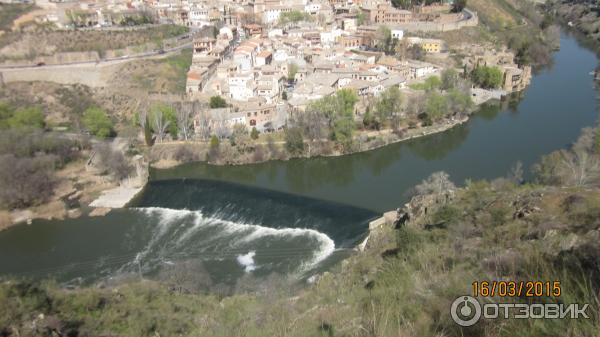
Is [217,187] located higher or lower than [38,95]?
lower

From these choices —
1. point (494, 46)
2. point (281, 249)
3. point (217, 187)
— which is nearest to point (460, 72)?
point (494, 46)

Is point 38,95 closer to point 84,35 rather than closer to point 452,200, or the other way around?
point 84,35

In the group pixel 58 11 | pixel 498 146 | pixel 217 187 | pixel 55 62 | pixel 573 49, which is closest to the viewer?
pixel 217 187

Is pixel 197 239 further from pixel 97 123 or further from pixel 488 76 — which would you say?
pixel 488 76

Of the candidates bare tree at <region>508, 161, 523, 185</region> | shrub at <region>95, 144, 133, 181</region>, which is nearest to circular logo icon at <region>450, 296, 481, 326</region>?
bare tree at <region>508, 161, 523, 185</region>

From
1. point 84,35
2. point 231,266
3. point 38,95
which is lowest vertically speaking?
point 231,266

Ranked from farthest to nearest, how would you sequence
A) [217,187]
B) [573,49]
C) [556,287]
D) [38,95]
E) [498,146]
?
1. [573,49]
2. [38,95]
3. [498,146]
4. [217,187]
5. [556,287]

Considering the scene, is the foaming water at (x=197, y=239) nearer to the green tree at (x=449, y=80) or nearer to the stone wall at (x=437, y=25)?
the green tree at (x=449, y=80)
